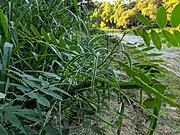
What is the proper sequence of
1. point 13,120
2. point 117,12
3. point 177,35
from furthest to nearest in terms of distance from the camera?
1. point 117,12
2. point 177,35
3. point 13,120

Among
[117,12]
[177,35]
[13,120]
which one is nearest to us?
[13,120]

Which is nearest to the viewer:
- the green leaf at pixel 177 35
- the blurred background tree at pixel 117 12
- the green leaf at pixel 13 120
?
the green leaf at pixel 13 120

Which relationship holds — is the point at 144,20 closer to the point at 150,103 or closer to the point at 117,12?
the point at 150,103

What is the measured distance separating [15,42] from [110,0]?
1923 millimetres

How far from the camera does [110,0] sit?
257 cm

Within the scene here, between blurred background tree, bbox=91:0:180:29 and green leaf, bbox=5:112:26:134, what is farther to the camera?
blurred background tree, bbox=91:0:180:29

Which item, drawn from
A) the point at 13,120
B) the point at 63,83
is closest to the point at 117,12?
the point at 63,83

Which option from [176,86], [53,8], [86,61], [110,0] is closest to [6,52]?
[86,61]

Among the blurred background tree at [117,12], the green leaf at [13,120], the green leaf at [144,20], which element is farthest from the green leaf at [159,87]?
the blurred background tree at [117,12]

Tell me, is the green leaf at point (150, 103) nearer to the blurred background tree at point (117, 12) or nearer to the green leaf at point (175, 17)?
the green leaf at point (175, 17)

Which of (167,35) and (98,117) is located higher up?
(167,35)

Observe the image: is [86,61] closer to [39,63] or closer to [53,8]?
[39,63]

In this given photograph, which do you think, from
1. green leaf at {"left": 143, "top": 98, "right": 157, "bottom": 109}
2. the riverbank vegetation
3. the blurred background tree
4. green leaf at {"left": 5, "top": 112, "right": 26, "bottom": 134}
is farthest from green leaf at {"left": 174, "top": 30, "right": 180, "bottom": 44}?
the blurred background tree

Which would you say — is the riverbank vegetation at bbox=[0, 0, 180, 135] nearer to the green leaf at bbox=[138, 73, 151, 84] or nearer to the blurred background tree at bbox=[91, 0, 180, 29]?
the green leaf at bbox=[138, 73, 151, 84]
